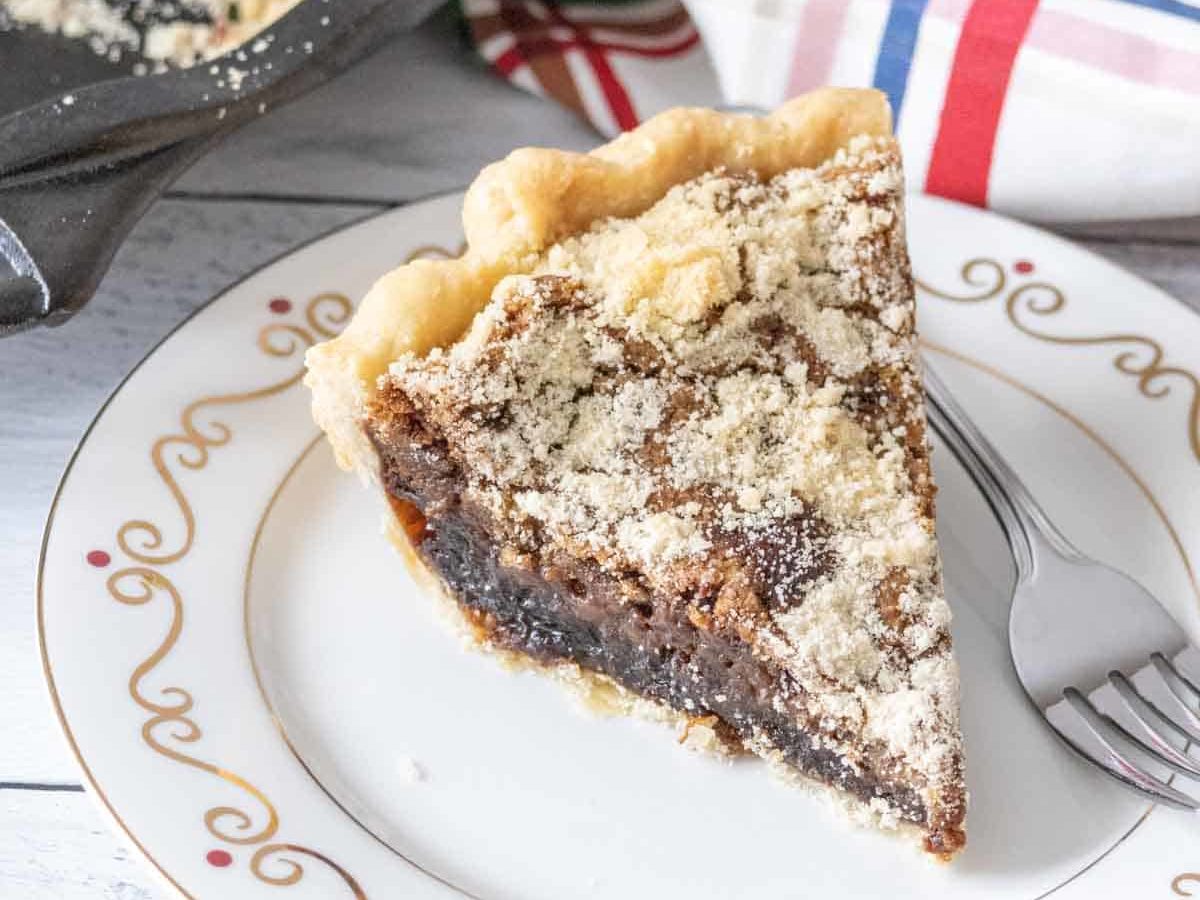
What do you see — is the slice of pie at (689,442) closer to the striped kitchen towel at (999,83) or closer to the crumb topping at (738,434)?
the crumb topping at (738,434)

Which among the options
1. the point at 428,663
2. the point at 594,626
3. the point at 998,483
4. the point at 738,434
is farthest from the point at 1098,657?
the point at 428,663

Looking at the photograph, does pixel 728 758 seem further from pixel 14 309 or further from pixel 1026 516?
pixel 14 309

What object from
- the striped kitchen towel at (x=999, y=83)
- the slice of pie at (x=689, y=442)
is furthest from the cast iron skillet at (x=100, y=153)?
the striped kitchen towel at (x=999, y=83)

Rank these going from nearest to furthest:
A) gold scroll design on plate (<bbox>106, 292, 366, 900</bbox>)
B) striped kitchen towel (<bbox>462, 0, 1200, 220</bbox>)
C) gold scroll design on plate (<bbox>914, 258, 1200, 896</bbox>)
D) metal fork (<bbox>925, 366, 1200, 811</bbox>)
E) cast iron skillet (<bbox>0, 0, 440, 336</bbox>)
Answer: gold scroll design on plate (<bbox>106, 292, 366, 900</bbox>) < metal fork (<bbox>925, 366, 1200, 811</bbox>) < cast iron skillet (<bbox>0, 0, 440, 336</bbox>) < gold scroll design on plate (<bbox>914, 258, 1200, 896</bbox>) < striped kitchen towel (<bbox>462, 0, 1200, 220</bbox>)

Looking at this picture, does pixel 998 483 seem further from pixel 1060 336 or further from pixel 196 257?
pixel 196 257

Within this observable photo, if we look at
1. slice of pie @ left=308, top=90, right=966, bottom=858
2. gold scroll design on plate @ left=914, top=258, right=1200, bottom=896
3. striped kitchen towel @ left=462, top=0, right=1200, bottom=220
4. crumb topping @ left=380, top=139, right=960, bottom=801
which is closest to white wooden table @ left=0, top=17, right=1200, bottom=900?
striped kitchen towel @ left=462, top=0, right=1200, bottom=220

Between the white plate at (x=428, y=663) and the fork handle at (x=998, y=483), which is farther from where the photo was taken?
the fork handle at (x=998, y=483)

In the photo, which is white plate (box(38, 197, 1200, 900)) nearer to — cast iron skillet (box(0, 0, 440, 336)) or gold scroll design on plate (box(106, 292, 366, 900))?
gold scroll design on plate (box(106, 292, 366, 900))

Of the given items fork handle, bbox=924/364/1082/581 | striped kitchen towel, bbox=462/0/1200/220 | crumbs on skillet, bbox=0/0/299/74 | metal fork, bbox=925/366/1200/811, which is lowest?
metal fork, bbox=925/366/1200/811
